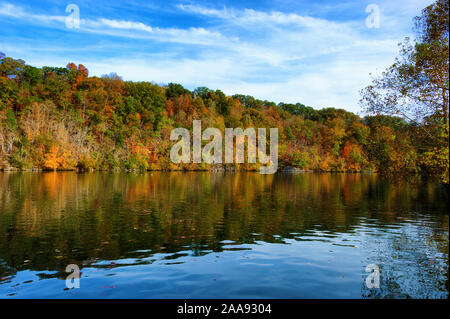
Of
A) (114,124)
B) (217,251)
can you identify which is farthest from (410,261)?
(114,124)

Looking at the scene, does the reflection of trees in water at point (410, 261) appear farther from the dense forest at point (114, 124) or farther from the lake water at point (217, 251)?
the dense forest at point (114, 124)

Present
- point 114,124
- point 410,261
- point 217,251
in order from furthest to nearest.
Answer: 1. point 114,124
2. point 217,251
3. point 410,261

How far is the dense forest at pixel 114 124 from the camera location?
237 ft

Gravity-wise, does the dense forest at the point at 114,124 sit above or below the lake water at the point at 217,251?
above

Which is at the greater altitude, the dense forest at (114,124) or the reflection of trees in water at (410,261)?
the dense forest at (114,124)

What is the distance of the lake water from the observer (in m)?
8.98

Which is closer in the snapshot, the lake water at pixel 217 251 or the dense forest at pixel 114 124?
the lake water at pixel 217 251

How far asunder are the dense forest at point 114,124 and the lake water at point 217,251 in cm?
4375

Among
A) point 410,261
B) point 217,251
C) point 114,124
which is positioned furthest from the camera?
point 114,124

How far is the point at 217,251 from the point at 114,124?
82256mm

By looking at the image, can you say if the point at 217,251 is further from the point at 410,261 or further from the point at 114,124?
the point at 114,124

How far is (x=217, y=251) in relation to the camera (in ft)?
41.6

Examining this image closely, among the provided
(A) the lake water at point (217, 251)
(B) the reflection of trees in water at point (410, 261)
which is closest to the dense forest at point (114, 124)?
(A) the lake water at point (217, 251)
